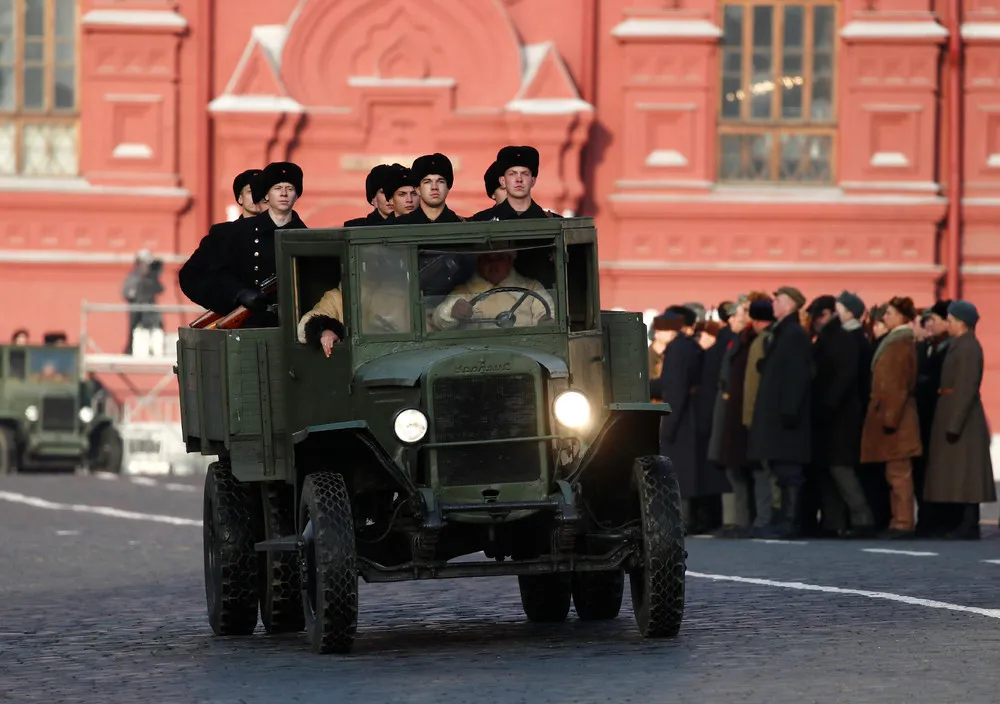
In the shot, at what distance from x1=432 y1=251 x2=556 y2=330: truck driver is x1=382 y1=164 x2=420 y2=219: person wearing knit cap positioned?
1.28m

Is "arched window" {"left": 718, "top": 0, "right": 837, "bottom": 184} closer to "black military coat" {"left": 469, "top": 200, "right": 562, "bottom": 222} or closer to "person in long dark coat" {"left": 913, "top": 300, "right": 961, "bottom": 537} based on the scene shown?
"person in long dark coat" {"left": 913, "top": 300, "right": 961, "bottom": 537}

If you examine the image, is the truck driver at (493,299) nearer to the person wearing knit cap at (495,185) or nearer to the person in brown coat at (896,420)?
the person wearing knit cap at (495,185)

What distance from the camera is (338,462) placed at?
438 inches

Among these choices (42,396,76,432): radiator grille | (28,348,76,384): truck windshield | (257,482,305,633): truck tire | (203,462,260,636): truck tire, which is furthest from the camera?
(28,348,76,384): truck windshield

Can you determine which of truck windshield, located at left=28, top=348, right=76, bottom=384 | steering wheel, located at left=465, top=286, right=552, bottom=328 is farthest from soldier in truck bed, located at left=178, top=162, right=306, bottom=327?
truck windshield, located at left=28, top=348, right=76, bottom=384

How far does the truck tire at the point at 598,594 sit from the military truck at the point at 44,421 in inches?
792

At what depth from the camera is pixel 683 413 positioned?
20.3 m

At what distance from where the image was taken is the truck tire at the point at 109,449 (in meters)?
31.9

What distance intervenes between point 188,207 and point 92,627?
69.0 feet

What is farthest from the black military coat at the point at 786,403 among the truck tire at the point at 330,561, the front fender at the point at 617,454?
the truck tire at the point at 330,561

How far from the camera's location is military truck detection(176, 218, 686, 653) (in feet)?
35.4

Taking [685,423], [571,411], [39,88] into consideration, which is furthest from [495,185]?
[39,88]

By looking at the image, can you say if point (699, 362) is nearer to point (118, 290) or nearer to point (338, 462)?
point (338, 462)

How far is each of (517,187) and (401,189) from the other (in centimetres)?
72
